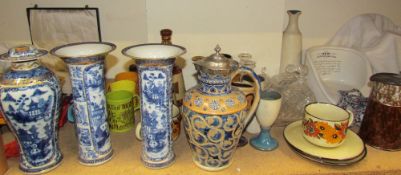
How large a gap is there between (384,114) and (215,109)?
439 millimetres

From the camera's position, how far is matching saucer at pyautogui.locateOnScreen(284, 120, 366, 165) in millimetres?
750

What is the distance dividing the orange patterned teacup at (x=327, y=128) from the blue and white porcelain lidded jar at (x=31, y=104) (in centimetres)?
58

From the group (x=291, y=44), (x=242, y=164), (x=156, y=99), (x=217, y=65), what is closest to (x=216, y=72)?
(x=217, y=65)

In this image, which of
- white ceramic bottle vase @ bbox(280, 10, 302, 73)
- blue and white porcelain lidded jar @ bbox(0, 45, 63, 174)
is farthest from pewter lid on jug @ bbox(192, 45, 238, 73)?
white ceramic bottle vase @ bbox(280, 10, 302, 73)

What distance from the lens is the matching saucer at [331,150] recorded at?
0.75 meters

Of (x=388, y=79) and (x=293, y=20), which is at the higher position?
(x=293, y=20)

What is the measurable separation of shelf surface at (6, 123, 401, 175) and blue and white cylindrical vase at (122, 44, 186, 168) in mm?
36

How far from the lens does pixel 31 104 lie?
0.65 meters

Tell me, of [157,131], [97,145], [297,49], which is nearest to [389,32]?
[297,49]

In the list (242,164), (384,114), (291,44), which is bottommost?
(242,164)

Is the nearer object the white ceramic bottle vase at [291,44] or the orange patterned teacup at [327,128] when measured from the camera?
the orange patterned teacup at [327,128]

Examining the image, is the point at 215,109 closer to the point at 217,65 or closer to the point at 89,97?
the point at 217,65

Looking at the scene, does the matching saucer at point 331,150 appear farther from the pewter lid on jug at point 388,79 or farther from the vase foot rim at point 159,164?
the vase foot rim at point 159,164

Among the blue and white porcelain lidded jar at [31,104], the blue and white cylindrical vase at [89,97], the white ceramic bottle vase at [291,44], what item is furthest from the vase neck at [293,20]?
the blue and white porcelain lidded jar at [31,104]
